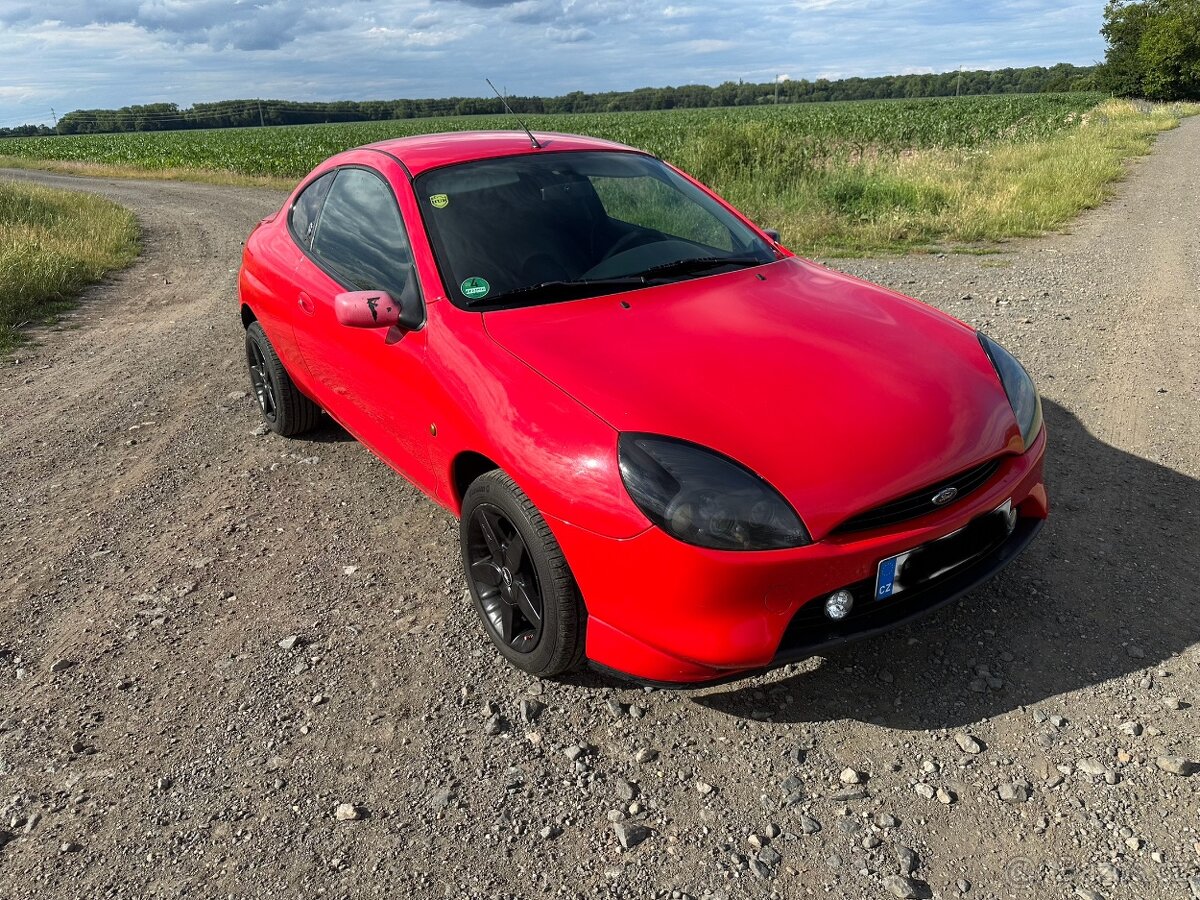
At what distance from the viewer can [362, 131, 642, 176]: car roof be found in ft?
11.3

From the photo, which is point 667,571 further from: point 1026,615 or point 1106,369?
point 1106,369

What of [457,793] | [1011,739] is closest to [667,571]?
[457,793]

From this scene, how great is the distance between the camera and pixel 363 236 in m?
3.48

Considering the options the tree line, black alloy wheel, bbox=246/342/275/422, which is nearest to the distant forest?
the tree line

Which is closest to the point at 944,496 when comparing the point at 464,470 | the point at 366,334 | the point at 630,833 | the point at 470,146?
the point at 630,833

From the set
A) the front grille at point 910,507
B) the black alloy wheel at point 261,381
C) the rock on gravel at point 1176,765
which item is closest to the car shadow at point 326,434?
the black alloy wheel at point 261,381

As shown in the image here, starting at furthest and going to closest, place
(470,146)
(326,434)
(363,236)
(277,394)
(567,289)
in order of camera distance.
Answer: (326,434) → (277,394) → (470,146) → (363,236) → (567,289)

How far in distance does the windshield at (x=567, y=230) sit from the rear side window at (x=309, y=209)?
38.0 inches

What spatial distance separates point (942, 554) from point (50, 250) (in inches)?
436

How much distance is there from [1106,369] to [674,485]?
4262mm

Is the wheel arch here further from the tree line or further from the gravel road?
the tree line

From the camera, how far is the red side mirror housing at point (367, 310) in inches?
114

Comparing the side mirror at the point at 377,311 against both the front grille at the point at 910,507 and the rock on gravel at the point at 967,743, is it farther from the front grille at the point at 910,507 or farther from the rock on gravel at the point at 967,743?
the rock on gravel at the point at 967,743

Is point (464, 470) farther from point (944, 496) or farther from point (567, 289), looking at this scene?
point (944, 496)
